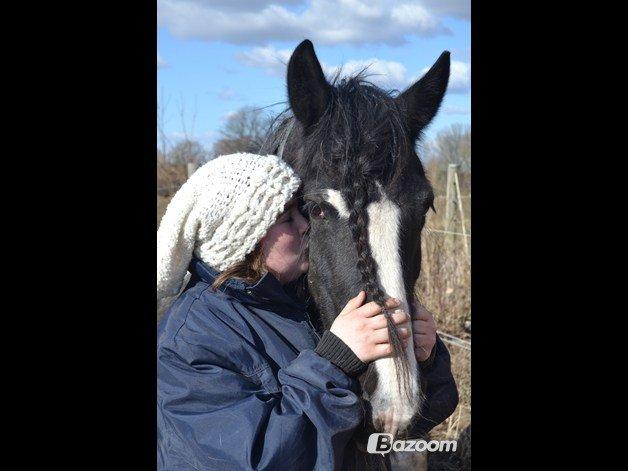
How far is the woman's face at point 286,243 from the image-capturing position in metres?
1.86

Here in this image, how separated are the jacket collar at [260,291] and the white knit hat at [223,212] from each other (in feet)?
0.23

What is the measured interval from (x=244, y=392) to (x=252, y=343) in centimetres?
16

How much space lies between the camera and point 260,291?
1.80 meters

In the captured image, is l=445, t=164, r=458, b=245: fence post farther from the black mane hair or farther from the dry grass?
the black mane hair

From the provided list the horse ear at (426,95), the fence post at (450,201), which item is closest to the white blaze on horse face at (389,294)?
the horse ear at (426,95)

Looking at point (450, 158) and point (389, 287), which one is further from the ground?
point (450, 158)

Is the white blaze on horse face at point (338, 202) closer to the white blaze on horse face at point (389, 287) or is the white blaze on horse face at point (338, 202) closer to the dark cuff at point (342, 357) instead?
the white blaze on horse face at point (389, 287)

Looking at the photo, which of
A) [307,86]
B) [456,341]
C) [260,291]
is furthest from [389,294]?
[456,341]

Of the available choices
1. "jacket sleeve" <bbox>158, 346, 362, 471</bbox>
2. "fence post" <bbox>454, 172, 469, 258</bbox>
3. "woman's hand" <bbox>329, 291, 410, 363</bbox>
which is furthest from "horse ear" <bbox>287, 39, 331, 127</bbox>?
"fence post" <bbox>454, 172, 469, 258</bbox>

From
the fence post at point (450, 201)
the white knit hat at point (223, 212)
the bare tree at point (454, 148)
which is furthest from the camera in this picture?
the fence post at point (450, 201)

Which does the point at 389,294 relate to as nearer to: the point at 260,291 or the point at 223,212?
the point at 260,291
